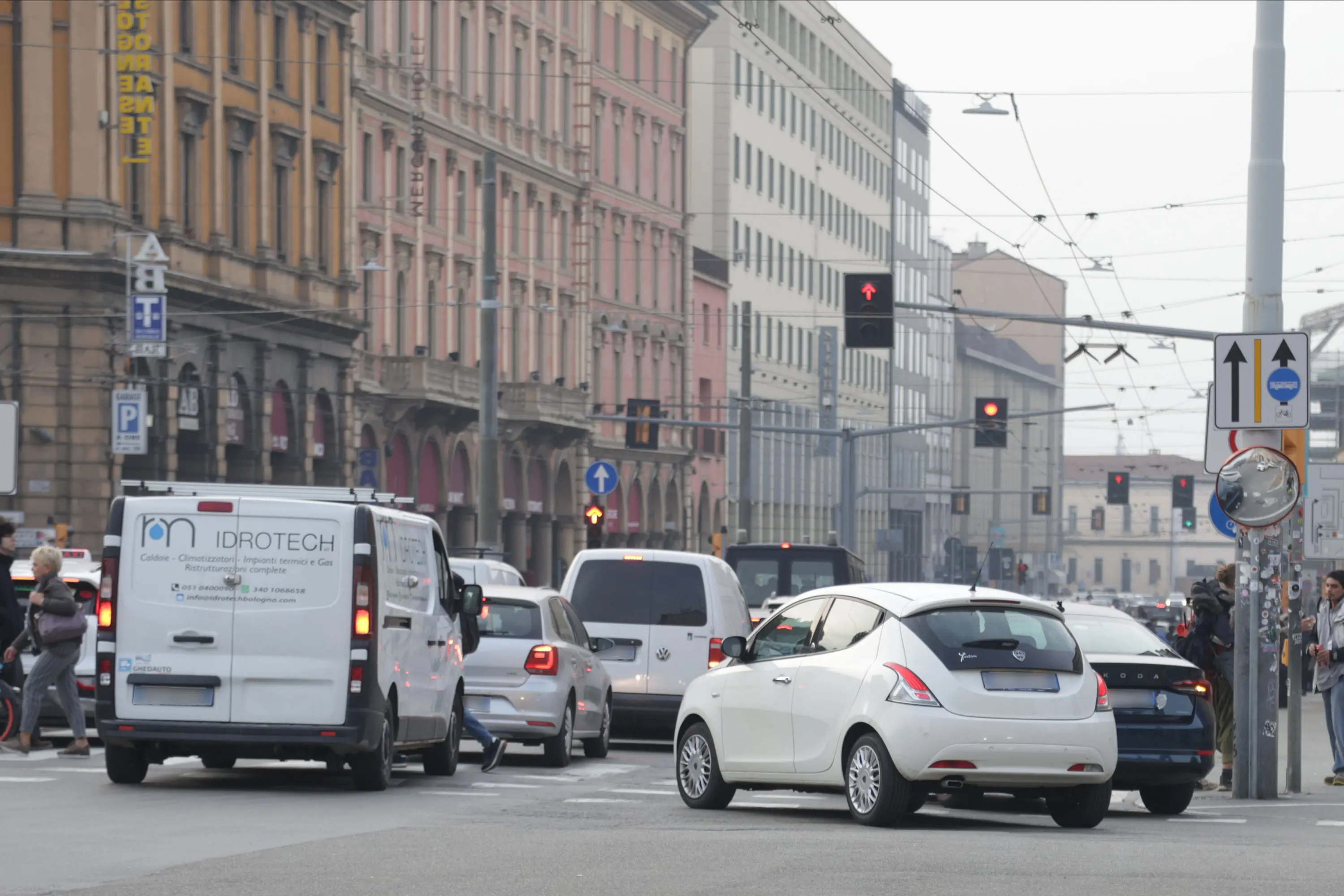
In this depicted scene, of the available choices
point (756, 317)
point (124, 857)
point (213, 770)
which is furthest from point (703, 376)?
point (124, 857)

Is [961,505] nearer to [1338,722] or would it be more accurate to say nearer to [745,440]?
[745,440]

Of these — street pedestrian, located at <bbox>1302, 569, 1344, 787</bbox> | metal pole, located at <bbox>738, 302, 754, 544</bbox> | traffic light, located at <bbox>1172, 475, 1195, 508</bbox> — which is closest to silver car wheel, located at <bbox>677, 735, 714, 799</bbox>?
street pedestrian, located at <bbox>1302, 569, 1344, 787</bbox>

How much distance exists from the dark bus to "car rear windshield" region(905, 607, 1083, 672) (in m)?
17.2

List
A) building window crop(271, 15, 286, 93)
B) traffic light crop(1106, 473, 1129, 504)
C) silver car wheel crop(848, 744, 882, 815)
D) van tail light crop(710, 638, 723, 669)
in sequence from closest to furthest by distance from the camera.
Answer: silver car wheel crop(848, 744, 882, 815), van tail light crop(710, 638, 723, 669), building window crop(271, 15, 286, 93), traffic light crop(1106, 473, 1129, 504)

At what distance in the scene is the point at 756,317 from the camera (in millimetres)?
98500

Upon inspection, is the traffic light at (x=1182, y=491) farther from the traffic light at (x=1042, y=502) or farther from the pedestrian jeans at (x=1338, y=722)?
the pedestrian jeans at (x=1338, y=722)

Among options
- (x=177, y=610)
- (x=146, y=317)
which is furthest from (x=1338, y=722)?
(x=146, y=317)

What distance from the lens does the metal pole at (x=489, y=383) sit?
36812mm

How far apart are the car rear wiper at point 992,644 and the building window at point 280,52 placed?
134 ft

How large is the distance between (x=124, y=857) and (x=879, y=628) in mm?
4748

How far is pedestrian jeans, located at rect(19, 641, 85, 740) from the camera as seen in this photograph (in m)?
20.3

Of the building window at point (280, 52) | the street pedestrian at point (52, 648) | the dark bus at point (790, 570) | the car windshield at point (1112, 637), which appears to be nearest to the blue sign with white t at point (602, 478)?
the building window at point (280, 52)

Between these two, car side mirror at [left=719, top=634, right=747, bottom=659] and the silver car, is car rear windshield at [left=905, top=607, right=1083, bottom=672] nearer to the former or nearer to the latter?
car side mirror at [left=719, top=634, right=747, bottom=659]

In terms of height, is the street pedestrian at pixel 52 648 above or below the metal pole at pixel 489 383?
below
